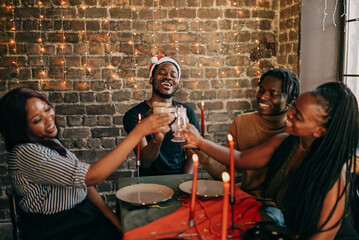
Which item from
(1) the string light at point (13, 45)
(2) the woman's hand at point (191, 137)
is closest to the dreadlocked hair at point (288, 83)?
(2) the woman's hand at point (191, 137)

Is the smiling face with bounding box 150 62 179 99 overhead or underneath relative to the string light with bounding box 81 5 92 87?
underneath

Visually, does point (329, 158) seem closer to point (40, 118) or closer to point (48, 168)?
point (48, 168)

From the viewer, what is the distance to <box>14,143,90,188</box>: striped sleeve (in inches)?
56.6

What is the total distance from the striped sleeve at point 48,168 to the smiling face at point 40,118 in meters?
0.11

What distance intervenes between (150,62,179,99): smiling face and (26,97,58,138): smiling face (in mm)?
1122

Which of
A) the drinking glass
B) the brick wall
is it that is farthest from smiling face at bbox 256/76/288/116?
the brick wall

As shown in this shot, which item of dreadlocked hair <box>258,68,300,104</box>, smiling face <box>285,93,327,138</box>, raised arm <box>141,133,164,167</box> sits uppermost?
dreadlocked hair <box>258,68,300,104</box>

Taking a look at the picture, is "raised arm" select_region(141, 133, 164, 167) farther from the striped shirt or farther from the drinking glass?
the striped shirt

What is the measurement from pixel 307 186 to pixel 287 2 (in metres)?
2.48

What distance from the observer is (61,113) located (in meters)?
3.13

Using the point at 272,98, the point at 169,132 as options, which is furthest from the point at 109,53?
the point at 272,98

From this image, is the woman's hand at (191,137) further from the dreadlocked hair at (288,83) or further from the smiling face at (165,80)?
the smiling face at (165,80)

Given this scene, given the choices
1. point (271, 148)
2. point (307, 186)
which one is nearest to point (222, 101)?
point (271, 148)

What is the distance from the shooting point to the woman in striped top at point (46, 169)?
1454 mm
